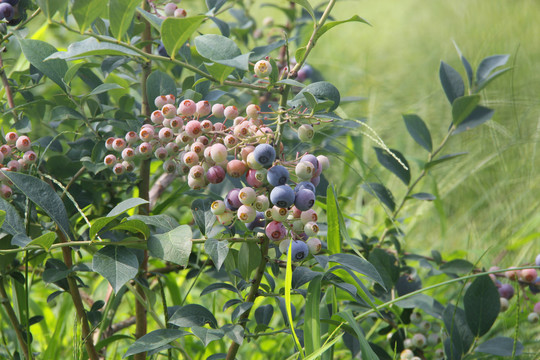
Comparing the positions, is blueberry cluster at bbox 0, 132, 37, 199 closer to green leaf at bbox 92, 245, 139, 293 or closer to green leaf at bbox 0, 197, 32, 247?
green leaf at bbox 0, 197, 32, 247

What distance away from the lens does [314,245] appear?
533mm

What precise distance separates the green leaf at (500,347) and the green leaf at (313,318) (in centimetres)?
30

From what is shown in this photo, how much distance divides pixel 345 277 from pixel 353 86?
7.52 ft

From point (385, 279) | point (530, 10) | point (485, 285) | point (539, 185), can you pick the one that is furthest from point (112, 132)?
point (530, 10)

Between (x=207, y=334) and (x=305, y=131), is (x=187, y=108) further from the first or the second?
(x=207, y=334)

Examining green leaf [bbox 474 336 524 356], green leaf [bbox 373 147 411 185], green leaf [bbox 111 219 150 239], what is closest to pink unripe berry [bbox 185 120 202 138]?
green leaf [bbox 111 219 150 239]

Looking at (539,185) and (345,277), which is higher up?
(345,277)

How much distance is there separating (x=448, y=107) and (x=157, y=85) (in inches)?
80.1

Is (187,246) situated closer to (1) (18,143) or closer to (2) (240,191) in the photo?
(2) (240,191)

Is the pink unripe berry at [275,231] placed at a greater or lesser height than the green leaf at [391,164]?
greater

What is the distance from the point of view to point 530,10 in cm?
267

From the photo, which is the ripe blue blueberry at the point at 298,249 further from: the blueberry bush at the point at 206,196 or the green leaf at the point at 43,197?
the green leaf at the point at 43,197

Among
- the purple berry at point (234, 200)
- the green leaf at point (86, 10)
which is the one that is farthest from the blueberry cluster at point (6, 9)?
the purple berry at point (234, 200)

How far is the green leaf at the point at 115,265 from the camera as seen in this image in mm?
489
